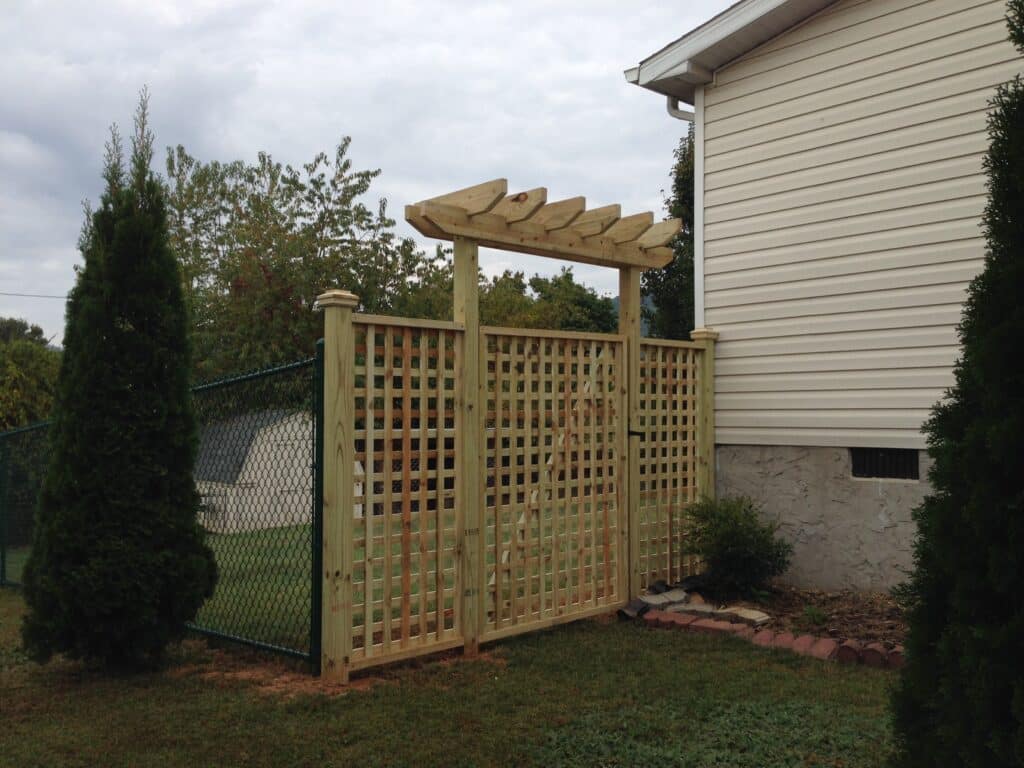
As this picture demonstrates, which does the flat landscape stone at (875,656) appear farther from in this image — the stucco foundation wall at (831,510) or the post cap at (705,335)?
the post cap at (705,335)

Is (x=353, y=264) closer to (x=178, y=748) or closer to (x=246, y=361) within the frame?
(x=246, y=361)

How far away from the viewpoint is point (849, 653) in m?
4.84

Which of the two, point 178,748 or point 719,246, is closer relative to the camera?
point 178,748

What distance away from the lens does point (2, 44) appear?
22.1 ft

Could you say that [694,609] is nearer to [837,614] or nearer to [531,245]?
[837,614]

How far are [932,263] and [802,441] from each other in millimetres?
1546

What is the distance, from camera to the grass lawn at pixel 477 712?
3449 mm

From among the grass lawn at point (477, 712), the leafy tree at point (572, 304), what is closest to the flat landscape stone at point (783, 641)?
the grass lawn at point (477, 712)

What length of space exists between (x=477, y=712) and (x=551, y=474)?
197 centimetres

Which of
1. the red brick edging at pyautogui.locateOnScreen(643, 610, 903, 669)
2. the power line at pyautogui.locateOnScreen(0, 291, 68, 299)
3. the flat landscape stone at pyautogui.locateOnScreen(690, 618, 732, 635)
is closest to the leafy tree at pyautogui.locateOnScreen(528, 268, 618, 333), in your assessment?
the red brick edging at pyautogui.locateOnScreen(643, 610, 903, 669)

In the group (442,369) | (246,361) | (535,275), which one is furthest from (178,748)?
(535,275)

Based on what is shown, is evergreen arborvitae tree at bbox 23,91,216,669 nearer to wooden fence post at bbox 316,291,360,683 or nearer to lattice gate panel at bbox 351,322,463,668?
wooden fence post at bbox 316,291,360,683

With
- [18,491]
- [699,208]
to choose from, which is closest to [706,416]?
[699,208]

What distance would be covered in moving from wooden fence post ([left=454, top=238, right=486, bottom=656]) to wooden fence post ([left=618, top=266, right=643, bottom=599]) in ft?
4.66
